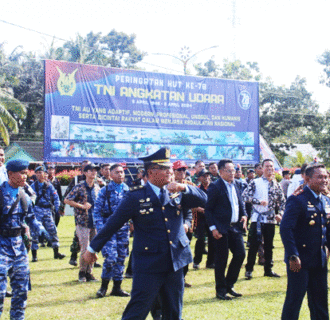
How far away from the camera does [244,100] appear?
2216 centimetres

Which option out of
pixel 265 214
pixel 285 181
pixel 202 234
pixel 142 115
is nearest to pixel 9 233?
pixel 265 214

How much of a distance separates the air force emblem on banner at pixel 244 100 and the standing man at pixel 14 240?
17717 mm

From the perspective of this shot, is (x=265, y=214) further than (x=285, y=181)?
No

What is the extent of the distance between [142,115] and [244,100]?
17.5 ft

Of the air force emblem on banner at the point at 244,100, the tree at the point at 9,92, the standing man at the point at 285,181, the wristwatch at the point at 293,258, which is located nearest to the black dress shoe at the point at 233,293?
the wristwatch at the point at 293,258

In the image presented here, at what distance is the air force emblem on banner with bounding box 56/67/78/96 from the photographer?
18344 mm

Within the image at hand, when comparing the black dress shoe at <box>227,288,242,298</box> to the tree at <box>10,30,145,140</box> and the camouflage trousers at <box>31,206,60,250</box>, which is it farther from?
the tree at <box>10,30,145,140</box>

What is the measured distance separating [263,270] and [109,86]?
12.2 metres

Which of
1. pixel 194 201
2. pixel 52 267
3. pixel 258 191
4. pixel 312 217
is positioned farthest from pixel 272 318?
pixel 52 267

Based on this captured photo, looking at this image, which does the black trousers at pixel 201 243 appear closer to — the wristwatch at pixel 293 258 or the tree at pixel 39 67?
the wristwatch at pixel 293 258

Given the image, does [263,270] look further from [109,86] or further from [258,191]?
[109,86]

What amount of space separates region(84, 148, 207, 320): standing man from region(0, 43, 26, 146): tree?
24963 millimetres

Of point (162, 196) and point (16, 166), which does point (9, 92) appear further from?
point (162, 196)

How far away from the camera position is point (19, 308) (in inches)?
202
